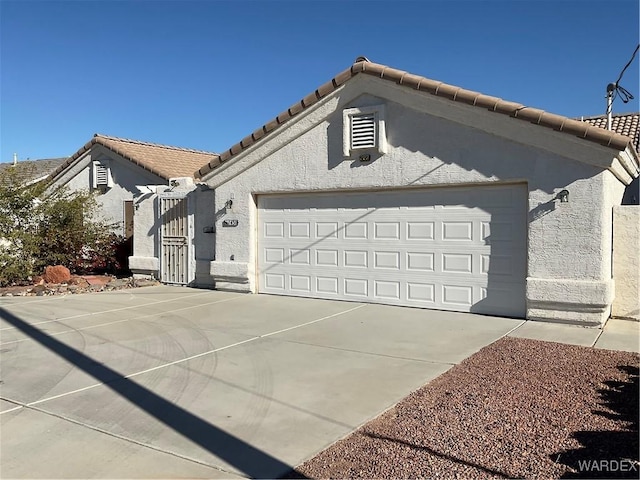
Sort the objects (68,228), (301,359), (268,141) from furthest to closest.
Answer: (68,228), (268,141), (301,359)

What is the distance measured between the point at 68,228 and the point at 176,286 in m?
3.98

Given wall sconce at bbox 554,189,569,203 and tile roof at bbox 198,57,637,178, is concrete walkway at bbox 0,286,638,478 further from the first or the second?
tile roof at bbox 198,57,637,178

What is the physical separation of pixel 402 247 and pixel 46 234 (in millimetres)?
10444

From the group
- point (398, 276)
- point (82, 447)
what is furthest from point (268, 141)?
point (82, 447)

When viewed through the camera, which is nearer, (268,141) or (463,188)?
(463,188)

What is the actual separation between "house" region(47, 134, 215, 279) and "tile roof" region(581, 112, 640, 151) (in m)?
16.5

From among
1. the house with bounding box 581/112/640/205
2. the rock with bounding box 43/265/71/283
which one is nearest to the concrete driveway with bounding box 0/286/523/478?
the rock with bounding box 43/265/71/283

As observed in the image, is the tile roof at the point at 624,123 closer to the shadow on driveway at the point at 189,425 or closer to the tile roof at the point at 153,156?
the tile roof at the point at 153,156

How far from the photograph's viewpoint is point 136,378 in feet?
20.0

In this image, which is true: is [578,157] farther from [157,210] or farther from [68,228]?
[68,228]

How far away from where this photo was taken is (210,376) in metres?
6.11

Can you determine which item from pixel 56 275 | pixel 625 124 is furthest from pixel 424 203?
pixel 625 124

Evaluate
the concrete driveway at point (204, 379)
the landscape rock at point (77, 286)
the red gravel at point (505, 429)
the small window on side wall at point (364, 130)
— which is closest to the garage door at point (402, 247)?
the concrete driveway at point (204, 379)

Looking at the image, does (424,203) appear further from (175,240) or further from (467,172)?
(175,240)
